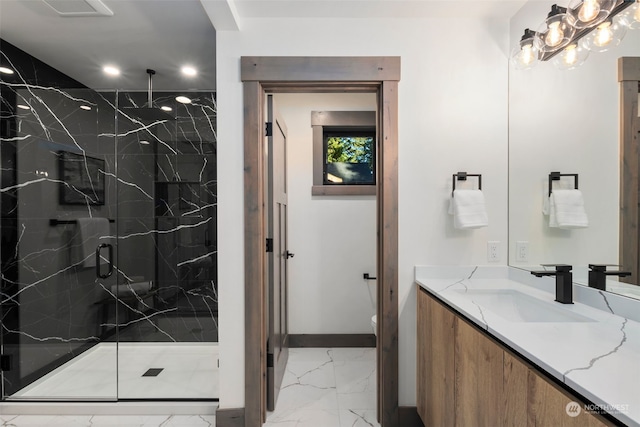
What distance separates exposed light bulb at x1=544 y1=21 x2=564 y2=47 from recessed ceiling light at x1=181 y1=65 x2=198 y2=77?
2394 millimetres

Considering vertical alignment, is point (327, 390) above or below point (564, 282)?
below

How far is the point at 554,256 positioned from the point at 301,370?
1.92m

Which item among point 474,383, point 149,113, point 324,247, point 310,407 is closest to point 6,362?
point 149,113

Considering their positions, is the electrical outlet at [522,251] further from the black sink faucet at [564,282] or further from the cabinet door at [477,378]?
the cabinet door at [477,378]

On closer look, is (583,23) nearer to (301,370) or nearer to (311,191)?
(311,191)

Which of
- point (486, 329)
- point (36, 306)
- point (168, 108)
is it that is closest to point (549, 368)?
point (486, 329)

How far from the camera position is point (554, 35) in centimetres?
138

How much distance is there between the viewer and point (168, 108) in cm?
222

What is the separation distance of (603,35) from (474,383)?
1491 millimetres

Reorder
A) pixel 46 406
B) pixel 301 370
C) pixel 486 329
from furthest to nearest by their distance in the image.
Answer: pixel 301 370 → pixel 46 406 → pixel 486 329

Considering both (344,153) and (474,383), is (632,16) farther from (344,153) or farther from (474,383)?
(344,153)

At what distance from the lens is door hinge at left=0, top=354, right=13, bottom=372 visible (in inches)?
77.7

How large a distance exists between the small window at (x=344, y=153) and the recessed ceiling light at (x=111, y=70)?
167 cm

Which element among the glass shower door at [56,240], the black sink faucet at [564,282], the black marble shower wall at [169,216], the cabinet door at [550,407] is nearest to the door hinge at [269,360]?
the black marble shower wall at [169,216]
